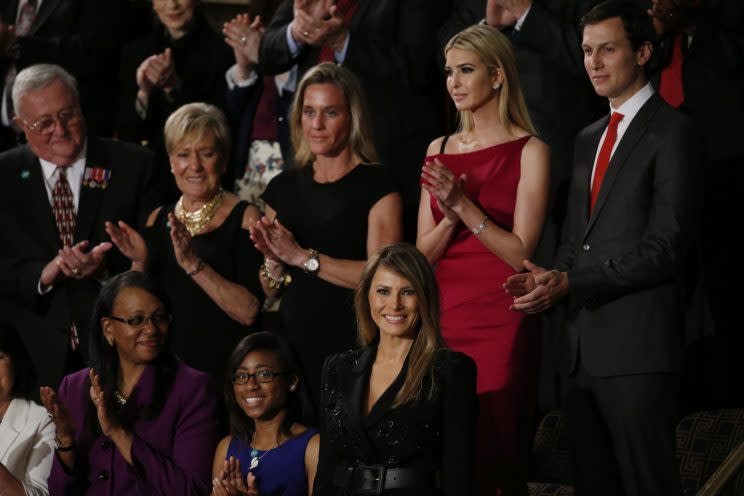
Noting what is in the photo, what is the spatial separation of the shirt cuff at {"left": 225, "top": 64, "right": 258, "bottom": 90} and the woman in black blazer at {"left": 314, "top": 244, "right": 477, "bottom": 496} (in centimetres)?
204

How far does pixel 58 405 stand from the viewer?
3854 millimetres

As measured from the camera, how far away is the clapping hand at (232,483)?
365 centimetres

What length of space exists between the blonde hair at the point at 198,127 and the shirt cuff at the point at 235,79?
1.89 ft

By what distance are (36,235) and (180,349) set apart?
2.61 feet

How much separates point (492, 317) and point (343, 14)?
1.69 m

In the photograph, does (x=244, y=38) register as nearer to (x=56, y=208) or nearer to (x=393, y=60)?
(x=393, y=60)

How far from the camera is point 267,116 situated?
216 inches

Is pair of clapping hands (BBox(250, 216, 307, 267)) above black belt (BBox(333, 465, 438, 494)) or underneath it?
above

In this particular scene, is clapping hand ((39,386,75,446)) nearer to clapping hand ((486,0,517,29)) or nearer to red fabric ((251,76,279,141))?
red fabric ((251,76,279,141))

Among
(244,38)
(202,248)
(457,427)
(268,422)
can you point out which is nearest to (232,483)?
(268,422)

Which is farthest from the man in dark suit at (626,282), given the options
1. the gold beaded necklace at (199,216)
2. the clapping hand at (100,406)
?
the gold beaded necklace at (199,216)

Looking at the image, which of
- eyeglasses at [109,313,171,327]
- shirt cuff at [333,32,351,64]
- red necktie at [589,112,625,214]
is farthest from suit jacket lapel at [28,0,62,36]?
red necktie at [589,112,625,214]

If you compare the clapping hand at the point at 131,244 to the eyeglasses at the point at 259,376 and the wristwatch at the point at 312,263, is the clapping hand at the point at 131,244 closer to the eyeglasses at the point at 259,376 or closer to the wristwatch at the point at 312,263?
the wristwatch at the point at 312,263

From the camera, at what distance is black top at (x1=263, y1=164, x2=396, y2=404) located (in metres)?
4.37
